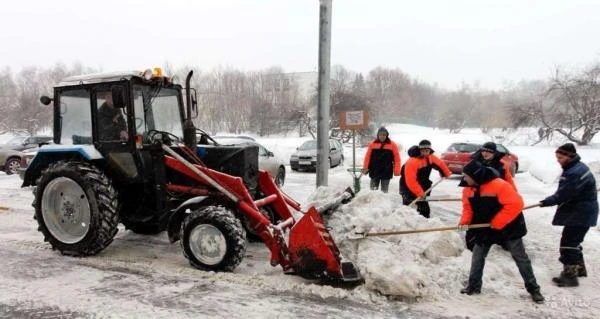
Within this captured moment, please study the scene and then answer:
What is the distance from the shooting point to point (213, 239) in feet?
16.9

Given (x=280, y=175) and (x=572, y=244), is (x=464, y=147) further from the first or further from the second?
(x=572, y=244)

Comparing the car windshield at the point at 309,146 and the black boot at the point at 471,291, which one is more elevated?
the car windshield at the point at 309,146

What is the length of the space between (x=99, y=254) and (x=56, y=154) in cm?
143

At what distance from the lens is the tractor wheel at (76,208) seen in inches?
215

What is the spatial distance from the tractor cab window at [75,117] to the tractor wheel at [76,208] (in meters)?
0.39

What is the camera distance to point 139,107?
18.8ft

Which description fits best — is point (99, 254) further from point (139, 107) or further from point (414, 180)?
point (414, 180)

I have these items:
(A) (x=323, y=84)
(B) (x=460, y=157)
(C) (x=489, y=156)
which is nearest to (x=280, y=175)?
(A) (x=323, y=84)

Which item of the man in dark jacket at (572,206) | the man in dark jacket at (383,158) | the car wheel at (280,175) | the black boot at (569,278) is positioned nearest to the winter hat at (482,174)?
the man in dark jacket at (572,206)

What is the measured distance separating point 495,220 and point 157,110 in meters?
4.24

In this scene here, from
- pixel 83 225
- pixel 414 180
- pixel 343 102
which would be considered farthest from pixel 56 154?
pixel 343 102

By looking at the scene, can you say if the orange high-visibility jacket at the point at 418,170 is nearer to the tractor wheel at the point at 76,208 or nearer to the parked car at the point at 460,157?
the tractor wheel at the point at 76,208

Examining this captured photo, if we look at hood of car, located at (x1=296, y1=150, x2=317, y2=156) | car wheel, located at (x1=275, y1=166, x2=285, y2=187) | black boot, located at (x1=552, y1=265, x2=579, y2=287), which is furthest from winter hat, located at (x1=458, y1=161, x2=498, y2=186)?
hood of car, located at (x1=296, y1=150, x2=317, y2=156)

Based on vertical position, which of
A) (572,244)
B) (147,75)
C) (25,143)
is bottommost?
(572,244)
